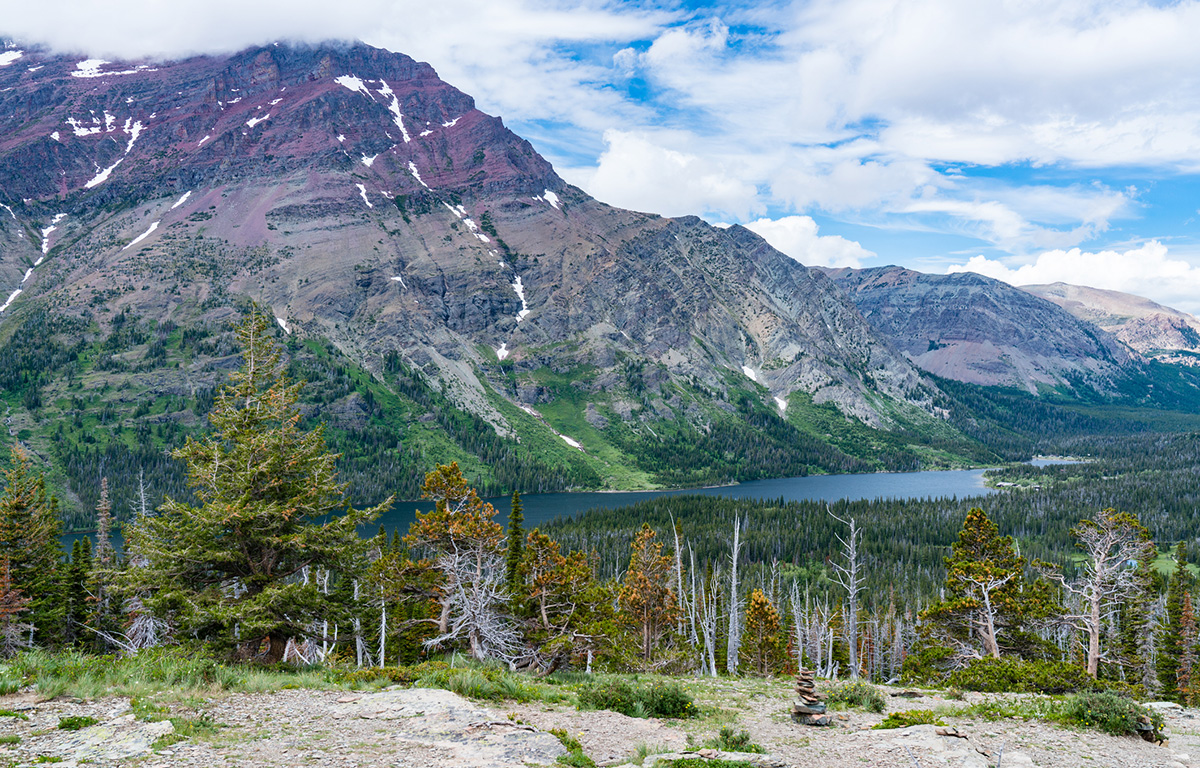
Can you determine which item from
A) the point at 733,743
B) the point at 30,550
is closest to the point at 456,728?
the point at 733,743

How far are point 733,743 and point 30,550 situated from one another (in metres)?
45.5

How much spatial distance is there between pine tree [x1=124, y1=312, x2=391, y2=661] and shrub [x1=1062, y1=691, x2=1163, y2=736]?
24.3m

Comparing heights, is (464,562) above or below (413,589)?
above

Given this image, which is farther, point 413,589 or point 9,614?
point 9,614

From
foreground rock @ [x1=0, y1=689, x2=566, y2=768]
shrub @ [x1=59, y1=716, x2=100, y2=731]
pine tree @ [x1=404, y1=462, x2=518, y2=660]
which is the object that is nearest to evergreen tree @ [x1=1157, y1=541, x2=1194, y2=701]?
pine tree @ [x1=404, y1=462, x2=518, y2=660]

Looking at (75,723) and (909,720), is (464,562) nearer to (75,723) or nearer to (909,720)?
(75,723)

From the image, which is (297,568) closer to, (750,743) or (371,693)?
(371,693)

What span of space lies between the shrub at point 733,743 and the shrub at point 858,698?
754 centimetres

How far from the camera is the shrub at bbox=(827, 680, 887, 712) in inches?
817

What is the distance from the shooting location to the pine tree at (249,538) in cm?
2261

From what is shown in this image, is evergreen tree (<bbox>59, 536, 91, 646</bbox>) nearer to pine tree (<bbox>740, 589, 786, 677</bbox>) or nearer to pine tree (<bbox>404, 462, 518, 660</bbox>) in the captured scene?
pine tree (<bbox>404, 462, 518, 660</bbox>)

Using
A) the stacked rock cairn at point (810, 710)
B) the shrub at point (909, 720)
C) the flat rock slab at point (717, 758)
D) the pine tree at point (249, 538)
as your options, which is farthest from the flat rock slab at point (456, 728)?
the shrub at point (909, 720)

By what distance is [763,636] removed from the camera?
5150cm

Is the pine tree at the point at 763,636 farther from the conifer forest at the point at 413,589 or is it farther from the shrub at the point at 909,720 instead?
the shrub at the point at 909,720
